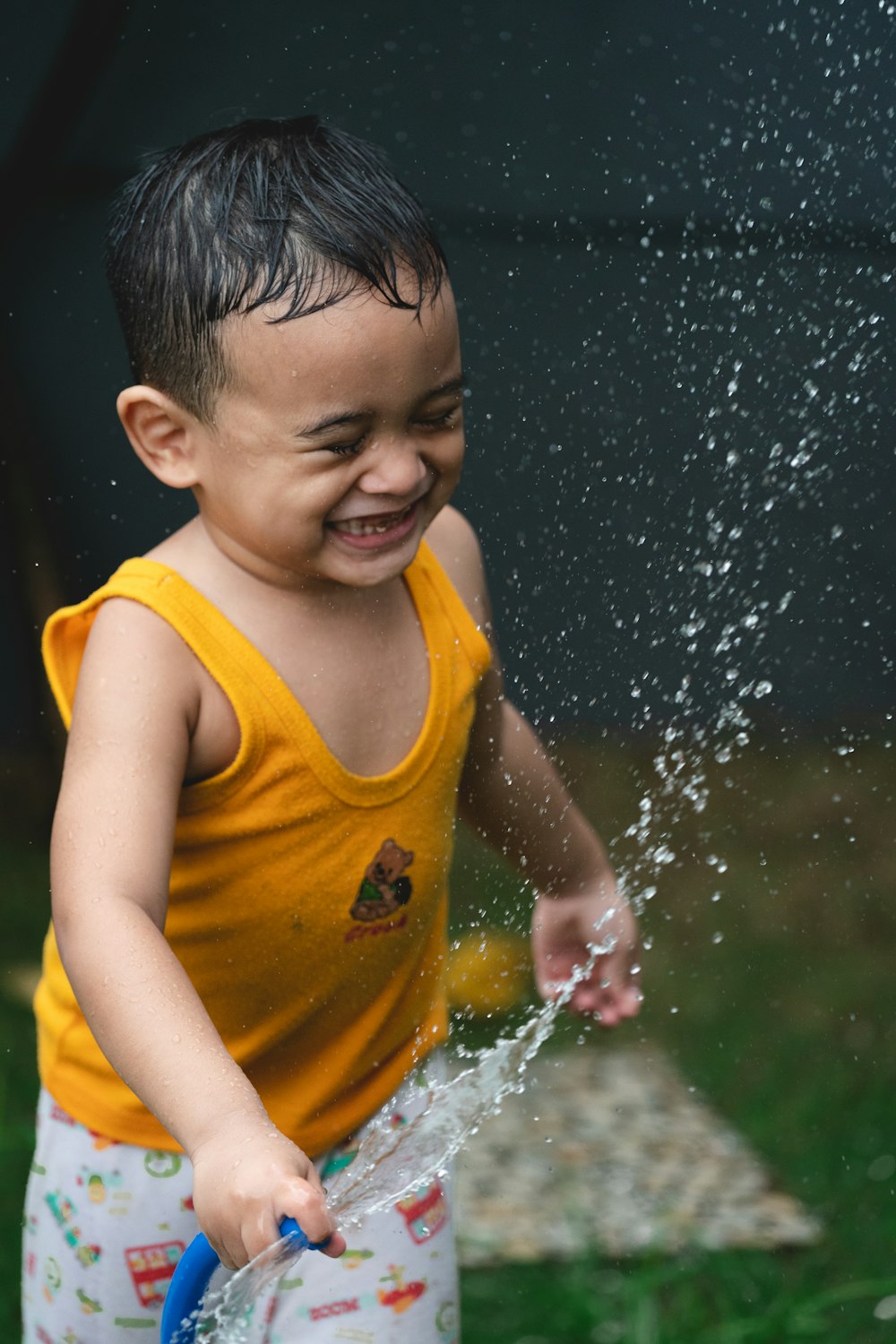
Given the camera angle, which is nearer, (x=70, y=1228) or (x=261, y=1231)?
(x=261, y=1231)

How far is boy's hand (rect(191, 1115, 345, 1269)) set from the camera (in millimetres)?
981

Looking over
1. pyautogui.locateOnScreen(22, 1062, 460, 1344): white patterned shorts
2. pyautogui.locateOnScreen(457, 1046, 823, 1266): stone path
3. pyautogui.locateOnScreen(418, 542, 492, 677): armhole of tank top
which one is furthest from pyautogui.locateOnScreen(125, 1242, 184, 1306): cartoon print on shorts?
pyautogui.locateOnScreen(457, 1046, 823, 1266): stone path

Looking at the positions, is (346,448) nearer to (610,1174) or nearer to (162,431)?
(162,431)

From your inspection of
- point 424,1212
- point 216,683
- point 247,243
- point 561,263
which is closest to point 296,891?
point 216,683

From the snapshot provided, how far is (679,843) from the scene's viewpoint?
3.58 m

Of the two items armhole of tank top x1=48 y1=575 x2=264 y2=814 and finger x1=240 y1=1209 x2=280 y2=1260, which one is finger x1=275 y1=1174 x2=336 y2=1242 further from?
armhole of tank top x1=48 y1=575 x2=264 y2=814

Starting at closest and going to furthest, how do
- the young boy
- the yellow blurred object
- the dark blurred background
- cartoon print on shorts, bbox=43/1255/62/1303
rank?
the young boy
cartoon print on shorts, bbox=43/1255/62/1303
the dark blurred background
the yellow blurred object

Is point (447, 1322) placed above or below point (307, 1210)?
below

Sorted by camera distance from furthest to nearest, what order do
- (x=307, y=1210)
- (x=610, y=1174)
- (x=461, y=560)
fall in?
(x=610, y=1174)
(x=461, y=560)
(x=307, y=1210)

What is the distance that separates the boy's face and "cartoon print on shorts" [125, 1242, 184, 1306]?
590 mm

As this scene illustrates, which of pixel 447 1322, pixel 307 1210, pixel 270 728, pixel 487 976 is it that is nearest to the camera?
pixel 307 1210

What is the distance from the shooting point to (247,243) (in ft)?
4.37

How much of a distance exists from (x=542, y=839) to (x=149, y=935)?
0.60 metres

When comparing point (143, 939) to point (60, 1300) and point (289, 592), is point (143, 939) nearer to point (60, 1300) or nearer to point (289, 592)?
point (289, 592)
